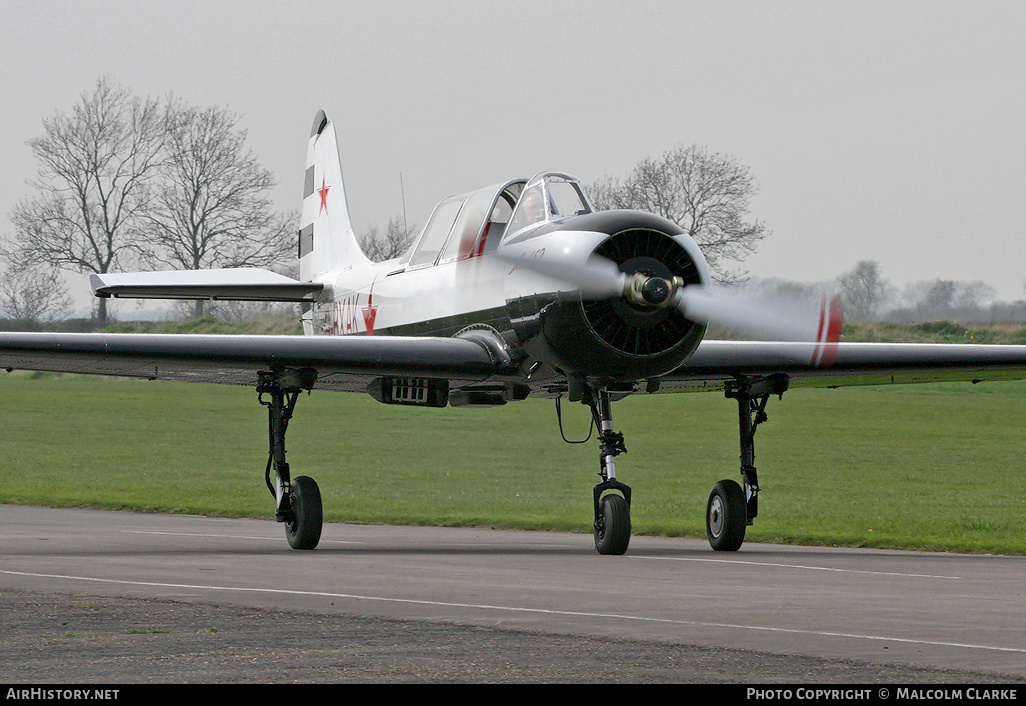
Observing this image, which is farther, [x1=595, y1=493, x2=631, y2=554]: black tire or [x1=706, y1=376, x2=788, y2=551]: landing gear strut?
[x1=706, y1=376, x2=788, y2=551]: landing gear strut

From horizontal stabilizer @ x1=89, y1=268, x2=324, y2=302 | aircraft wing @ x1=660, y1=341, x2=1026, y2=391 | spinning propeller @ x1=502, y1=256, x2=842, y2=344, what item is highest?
horizontal stabilizer @ x1=89, y1=268, x2=324, y2=302

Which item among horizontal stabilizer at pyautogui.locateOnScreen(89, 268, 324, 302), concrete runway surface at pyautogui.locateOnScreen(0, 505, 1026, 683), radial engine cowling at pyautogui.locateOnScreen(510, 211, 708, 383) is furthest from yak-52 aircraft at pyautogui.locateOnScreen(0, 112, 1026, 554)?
horizontal stabilizer at pyautogui.locateOnScreen(89, 268, 324, 302)

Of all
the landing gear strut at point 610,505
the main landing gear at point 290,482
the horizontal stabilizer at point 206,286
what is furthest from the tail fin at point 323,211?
the landing gear strut at point 610,505

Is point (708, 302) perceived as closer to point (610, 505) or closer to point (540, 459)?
point (610, 505)

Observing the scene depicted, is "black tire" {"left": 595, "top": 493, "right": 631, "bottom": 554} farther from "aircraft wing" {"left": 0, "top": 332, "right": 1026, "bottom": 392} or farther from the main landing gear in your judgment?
the main landing gear

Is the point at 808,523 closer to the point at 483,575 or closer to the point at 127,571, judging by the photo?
the point at 483,575

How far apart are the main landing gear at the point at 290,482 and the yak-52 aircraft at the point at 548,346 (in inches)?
0.7

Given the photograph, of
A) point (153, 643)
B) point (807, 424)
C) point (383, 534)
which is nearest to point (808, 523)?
point (383, 534)

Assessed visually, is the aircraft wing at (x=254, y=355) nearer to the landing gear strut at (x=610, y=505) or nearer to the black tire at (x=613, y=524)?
the landing gear strut at (x=610, y=505)

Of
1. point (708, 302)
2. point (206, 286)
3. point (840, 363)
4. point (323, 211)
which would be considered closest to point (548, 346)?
point (708, 302)

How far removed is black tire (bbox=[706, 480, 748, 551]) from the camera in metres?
16.1

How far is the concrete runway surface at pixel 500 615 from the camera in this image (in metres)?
7.12

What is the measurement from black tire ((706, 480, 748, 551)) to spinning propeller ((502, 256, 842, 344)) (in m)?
2.08
